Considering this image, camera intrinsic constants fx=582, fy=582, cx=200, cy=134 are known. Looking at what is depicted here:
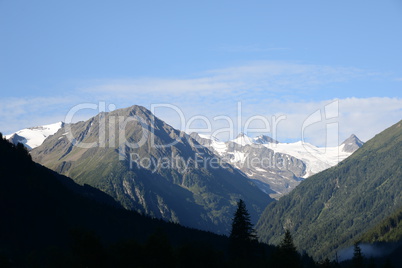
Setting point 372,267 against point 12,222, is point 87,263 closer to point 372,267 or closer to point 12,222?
point 372,267

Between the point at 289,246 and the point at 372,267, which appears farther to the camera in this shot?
the point at 372,267

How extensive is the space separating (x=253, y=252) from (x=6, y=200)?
353ft

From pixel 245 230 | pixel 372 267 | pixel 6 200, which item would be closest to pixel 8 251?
pixel 6 200

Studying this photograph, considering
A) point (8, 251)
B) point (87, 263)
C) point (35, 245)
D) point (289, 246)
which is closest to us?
point (87, 263)

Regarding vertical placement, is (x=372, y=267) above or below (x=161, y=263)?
below

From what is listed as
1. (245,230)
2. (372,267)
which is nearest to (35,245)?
(245,230)

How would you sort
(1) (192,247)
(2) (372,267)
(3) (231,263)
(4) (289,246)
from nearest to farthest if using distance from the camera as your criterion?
(1) (192,247) < (3) (231,263) < (4) (289,246) < (2) (372,267)

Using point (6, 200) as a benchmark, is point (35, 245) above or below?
below

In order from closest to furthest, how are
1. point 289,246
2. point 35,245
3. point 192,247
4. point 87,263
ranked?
point 87,263 → point 192,247 → point 289,246 → point 35,245

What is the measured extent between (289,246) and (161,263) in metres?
38.5

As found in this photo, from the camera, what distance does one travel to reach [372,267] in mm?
126125

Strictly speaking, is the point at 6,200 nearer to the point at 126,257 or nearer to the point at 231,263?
the point at 231,263

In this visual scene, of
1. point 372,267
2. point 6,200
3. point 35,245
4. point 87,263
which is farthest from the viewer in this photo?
point 6,200

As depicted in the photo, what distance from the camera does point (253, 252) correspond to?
114 metres
